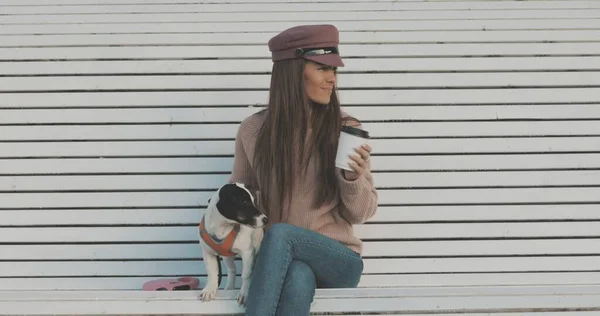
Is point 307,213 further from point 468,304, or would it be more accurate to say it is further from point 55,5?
point 55,5

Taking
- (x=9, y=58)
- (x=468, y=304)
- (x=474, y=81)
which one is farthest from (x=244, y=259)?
(x=9, y=58)

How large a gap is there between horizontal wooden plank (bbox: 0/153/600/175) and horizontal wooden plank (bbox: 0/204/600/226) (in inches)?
7.7

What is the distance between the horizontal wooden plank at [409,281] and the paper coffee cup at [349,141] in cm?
102

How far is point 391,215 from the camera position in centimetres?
333

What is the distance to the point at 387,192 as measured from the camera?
336 cm

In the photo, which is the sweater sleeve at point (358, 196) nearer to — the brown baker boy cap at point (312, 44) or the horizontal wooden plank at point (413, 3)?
the brown baker boy cap at point (312, 44)

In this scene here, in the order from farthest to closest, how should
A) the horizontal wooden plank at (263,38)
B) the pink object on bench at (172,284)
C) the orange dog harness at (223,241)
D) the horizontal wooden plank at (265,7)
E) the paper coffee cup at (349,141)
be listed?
1. the horizontal wooden plank at (265,7)
2. the horizontal wooden plank at (263,38)
3. the pink object on bench at (172,284)
4. the orange dog harness at (223,241)
5. the paper coffee cup at (349,141)

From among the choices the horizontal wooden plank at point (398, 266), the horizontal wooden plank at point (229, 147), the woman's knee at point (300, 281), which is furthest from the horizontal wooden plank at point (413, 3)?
the woman's knee at point (300, 281)

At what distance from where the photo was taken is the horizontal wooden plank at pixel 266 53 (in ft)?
11.8

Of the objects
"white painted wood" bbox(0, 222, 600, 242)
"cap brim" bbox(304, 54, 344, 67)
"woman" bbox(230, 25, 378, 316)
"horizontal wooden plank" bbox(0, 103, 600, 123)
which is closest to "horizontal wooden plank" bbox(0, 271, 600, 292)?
"white painted wood" bbox(0, 222, 600, 242)

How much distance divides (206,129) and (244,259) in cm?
104

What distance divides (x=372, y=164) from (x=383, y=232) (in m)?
0.33

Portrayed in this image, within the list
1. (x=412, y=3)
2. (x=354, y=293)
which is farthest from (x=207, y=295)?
(x=412, y=3)

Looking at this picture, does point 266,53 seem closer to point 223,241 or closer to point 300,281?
point 223,241
